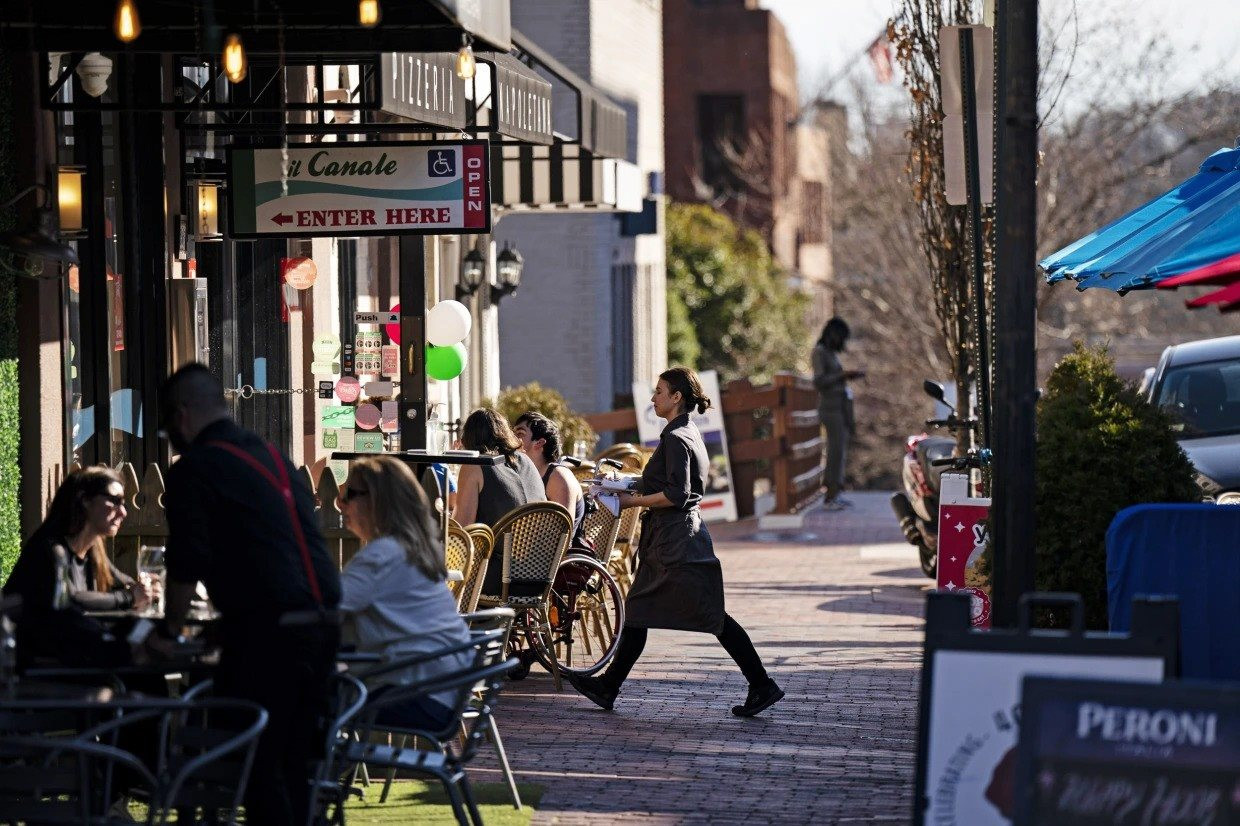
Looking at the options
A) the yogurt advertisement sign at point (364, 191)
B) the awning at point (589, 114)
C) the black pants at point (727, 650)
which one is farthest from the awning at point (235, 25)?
the awning at point (589, 114)

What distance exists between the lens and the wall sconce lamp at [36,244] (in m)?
8.98

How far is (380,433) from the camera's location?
43.8ft

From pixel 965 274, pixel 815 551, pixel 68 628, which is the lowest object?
pixel 815 551

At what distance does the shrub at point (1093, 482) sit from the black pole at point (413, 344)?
408cm

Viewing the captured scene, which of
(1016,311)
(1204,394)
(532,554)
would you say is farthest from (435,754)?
(1204,394)

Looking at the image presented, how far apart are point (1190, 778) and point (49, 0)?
6.52m

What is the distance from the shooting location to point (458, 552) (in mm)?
9500

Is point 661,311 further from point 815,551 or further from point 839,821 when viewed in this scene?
point 839,821

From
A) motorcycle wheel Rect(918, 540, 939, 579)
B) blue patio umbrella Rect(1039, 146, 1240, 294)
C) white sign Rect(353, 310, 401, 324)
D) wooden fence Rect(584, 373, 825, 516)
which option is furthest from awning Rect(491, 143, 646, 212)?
blue patio umbrella Rect(1039, 146, 1240, 294)

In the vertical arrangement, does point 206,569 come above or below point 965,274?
below

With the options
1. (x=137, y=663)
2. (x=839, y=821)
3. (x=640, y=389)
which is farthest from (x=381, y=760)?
(x=640, y=389)

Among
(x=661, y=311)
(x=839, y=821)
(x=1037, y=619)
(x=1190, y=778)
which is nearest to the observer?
(x=1190, y=778)

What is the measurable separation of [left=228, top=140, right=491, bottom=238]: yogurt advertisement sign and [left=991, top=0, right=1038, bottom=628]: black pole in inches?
173

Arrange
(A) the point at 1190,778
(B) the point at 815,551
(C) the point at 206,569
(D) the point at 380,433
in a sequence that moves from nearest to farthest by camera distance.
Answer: (A) the point at 1190,778 < (C) the point at 206,569 < (D) the point at 380,433 < (B) the point at 815,551
